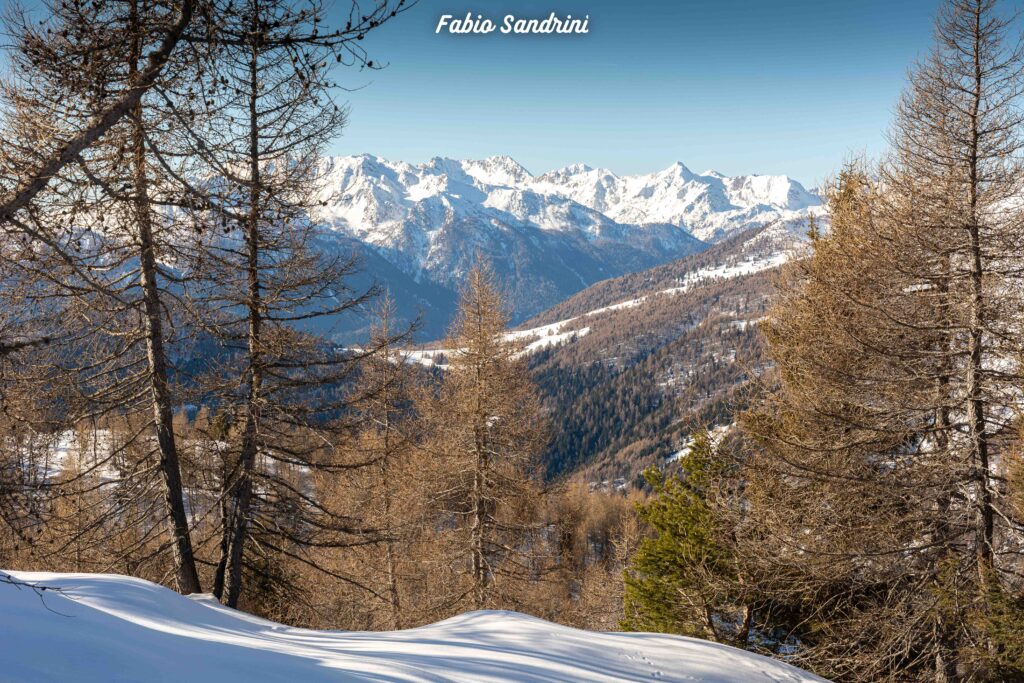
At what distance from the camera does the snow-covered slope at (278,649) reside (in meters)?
3.71

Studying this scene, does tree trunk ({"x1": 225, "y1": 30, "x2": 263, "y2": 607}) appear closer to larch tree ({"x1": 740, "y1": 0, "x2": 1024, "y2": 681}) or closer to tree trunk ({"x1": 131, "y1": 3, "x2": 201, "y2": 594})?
tree trunk ({"x1": 131, "y1": 3, "x2": 201, "y2": 594})

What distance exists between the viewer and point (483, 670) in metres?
4.57

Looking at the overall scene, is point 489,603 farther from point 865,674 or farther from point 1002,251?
point 1002,251

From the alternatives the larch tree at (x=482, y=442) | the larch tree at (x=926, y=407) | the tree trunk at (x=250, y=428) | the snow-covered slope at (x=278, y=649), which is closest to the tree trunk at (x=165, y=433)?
the tree trunk at (x=250, y=428)

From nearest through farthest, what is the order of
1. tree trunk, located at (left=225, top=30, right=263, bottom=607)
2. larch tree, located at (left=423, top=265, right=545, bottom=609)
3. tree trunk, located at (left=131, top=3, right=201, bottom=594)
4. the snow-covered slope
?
the snow-covered slope, tree trunk, located at (left=131, top=3, right=201, bottom=594), tree trunk, located at (left=225, top=30, right=263, bottom=607), larch tree, located at (left=423, top=265, right=545, bottom=609)

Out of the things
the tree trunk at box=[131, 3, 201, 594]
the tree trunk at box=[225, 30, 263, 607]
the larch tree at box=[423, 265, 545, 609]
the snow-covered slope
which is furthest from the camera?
the larch tree at box=[423, 265, 545, 609]

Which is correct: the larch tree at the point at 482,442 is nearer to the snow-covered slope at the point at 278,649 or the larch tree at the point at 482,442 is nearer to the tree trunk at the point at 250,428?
the tree trunk at the point at 250,428

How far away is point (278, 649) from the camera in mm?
4969

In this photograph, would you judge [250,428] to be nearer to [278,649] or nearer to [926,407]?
[278,649]

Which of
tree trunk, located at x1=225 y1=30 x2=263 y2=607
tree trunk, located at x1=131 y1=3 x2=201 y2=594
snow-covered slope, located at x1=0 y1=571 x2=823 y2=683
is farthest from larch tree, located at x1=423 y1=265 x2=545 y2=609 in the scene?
snow-covered slope, located at x1=0 y1=571 x2=823 y2=683

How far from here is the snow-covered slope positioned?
3.71 meters

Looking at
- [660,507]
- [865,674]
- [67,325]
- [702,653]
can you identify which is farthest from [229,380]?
[865,674]

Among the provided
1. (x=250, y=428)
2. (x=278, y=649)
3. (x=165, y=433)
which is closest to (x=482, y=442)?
(x=250, y=428)

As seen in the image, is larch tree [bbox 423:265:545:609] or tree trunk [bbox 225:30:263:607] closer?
tree trunk [bbox 225:30:263:607]
